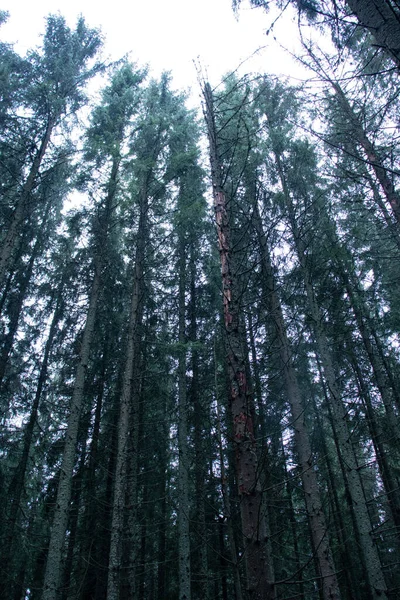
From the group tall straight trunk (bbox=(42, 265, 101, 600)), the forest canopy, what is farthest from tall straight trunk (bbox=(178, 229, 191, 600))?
tall straight trunk (bbox=(42, 265, 101, 600))

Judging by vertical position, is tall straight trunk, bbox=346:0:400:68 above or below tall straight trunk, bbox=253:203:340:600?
above

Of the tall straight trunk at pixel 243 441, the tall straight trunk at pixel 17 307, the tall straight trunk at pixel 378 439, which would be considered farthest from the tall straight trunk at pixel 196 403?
the tall straight trunk at pixel 243 441

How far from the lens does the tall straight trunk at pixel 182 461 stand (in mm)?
9117

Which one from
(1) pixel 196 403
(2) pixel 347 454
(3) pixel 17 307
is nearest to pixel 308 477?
Result: (2) pixel 347 454

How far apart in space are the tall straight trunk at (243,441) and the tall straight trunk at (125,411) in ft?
19.1

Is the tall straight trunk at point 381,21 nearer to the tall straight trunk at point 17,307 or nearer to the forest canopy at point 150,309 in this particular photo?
the forest canopy at point 150,309

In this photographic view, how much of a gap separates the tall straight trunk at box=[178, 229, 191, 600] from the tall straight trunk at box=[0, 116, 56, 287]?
5260 millimetres

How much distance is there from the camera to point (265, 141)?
36.6 feet

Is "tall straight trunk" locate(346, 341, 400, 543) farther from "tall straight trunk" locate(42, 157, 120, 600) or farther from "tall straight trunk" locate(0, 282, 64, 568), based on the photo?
"tall straight trunk" locate(0, 282, 64, 568)

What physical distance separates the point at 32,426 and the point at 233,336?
11.0 m

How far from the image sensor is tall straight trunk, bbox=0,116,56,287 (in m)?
9.62

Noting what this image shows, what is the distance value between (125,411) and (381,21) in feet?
28.0

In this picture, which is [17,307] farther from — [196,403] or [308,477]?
[308,477]

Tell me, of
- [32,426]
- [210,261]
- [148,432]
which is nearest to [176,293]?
[210,261]
